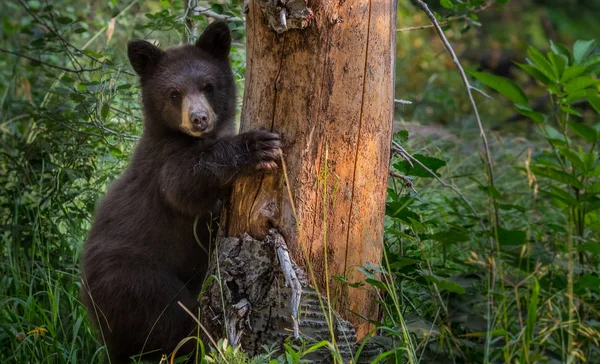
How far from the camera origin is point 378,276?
3.52m

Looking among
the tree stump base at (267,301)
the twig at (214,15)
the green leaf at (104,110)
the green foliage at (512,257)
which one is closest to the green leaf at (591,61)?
the green foliage at (512,257)

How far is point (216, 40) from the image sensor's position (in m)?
4.50

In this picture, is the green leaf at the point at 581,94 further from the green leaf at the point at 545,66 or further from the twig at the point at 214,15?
the twig at the point at 214,15

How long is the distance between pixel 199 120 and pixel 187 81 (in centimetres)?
37

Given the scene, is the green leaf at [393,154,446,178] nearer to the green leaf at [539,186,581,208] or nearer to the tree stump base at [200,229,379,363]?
the green leaf at [539,186,581,208]

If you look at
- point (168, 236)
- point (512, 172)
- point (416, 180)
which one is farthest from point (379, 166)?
point (512, 172)

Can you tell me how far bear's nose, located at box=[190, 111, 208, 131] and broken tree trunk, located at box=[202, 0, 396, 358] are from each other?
0.66 metres

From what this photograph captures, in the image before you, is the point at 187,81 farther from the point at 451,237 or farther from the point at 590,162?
the point at 590,162

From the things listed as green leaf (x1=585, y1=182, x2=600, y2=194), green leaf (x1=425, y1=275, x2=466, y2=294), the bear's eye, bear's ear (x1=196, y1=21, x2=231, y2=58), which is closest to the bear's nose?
the bear's eye

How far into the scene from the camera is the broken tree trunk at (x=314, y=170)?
3270mm

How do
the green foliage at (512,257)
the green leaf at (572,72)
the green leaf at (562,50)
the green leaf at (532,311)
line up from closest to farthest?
the green leaf at (532,311)
the green foliage at (512,257)
the green leaf at (572,72)
the green leaf at (562,50)

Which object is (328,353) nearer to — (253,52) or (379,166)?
(379,166)

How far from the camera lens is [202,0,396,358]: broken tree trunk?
3270mm

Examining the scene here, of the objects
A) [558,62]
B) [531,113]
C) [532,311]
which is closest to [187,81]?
[531,113]
